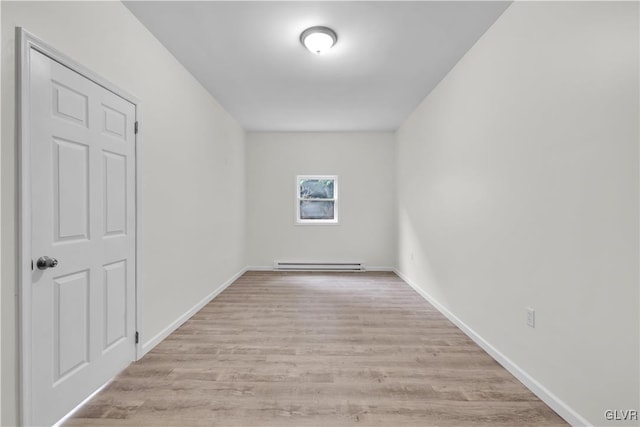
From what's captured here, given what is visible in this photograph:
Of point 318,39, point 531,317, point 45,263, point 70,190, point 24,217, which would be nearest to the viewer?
point 24,217

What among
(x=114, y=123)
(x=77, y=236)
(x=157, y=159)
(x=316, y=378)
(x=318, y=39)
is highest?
(x=318, y=39)

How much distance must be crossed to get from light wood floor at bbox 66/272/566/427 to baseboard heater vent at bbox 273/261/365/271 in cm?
242

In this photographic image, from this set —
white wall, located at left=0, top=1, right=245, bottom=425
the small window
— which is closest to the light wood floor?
white wall, located at left=0, top=1, right=245, bottom=425

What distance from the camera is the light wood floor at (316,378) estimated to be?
1.78m

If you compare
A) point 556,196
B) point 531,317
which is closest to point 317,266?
point 531,317

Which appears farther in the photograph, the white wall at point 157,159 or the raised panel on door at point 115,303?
the raised panel on door at point 115,303

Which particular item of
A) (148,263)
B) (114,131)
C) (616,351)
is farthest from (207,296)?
(616,351)

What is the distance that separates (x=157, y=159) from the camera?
2682mm

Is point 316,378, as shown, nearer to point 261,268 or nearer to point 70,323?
point 70,323

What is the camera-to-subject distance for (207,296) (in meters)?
3.90

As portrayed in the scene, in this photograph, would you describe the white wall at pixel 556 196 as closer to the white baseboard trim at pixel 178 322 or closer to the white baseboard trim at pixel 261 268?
the white baseboard trim at pixel 178 322

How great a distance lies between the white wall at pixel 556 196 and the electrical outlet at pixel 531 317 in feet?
0.11

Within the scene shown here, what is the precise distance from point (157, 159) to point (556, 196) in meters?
2.98

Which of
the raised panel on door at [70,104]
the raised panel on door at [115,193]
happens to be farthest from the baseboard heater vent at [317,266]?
the raised panel on door at [70,104]
